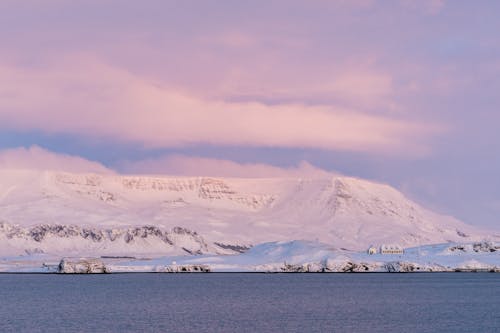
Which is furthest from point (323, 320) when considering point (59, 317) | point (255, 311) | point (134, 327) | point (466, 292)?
point (466, 292)

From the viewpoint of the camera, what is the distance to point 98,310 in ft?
387

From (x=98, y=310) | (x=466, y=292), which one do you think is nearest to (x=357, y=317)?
(x=98, y=310)

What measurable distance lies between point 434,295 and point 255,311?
4603 centimetres

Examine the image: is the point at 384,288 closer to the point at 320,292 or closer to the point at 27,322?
the point at 320,292

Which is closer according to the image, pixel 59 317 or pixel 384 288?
pixel 59 317

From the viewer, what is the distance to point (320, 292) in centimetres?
15762

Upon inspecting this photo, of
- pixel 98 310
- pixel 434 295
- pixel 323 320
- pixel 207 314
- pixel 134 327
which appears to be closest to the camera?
pixel 134 327

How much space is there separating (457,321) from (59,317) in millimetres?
45646

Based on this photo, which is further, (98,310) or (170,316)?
(98,310)

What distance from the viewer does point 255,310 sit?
116375mm

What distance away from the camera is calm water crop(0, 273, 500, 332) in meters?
95.9

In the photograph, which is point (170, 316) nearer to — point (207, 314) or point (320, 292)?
point (207, 314)

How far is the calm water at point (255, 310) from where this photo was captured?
315 ft

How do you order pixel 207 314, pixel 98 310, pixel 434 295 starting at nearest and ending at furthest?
pixel 207 314, pixel 98 310, pixel 434 295
